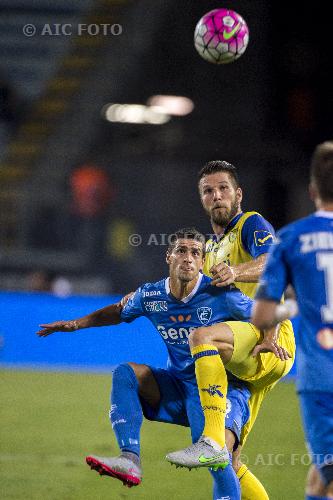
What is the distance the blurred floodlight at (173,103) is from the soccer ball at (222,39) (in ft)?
36.4

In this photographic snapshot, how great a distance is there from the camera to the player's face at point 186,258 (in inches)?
189

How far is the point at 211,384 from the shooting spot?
175 inches

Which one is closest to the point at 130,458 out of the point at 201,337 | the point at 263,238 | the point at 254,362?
the point at 201,337

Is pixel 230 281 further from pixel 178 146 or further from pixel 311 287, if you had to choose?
A: pixel 178 146

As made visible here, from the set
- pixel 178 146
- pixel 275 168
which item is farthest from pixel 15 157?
pixel 275 168

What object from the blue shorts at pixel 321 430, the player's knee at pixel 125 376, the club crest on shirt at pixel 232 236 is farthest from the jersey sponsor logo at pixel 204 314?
the blue shorts at pixel 321 430

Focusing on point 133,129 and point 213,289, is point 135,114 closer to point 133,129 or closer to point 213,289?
point 133,129

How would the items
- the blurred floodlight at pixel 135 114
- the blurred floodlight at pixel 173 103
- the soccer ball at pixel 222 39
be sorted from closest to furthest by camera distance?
the soccer ball at pixel 222 39, the blurred floodlight at pixel 135 114, the blurred floodlight at pixel 173 103

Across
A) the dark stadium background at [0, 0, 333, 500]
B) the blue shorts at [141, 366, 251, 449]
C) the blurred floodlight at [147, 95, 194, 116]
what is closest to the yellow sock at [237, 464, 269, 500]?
the blue shorts at [141, 366, 251, 449]

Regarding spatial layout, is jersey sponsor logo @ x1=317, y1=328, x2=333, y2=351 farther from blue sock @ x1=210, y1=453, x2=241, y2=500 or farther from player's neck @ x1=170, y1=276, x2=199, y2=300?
player's neck @ x1=170, y1=276, x2=199, y2=300

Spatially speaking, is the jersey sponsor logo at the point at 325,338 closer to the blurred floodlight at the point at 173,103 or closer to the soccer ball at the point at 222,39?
the soccer ball at the point at 222,39

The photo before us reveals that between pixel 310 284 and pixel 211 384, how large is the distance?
1.26 meters

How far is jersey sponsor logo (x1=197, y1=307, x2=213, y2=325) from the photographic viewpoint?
193 inches

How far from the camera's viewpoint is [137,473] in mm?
4398
